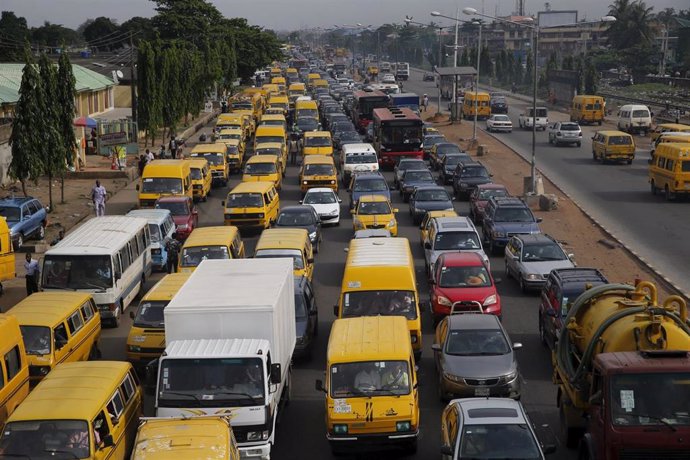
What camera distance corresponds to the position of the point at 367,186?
3725cm

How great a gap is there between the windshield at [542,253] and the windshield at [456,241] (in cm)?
138

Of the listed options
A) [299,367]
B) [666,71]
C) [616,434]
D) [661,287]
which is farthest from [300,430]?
[666,71]

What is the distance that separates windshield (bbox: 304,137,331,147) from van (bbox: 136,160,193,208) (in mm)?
14050

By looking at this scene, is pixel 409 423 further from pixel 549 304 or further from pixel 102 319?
pixel 102 319

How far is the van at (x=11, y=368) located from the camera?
1574 cm

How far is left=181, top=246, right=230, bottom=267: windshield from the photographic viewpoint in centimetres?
2520

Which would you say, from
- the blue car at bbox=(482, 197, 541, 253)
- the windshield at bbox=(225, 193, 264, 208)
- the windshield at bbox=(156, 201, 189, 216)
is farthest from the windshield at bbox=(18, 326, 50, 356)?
the blue car at bbox=(482, 197, 541, 253)

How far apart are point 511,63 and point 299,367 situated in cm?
12691

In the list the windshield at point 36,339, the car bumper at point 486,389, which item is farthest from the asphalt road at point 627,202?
the windshield at point 36,339

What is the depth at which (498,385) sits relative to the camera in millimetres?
16953

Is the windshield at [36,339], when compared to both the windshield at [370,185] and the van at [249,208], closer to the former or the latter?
the van at [249,208]

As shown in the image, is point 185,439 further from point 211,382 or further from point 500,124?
point 500,124

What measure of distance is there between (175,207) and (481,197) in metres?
10.9

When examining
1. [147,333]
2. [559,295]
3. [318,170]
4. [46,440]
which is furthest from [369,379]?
[318,170]
